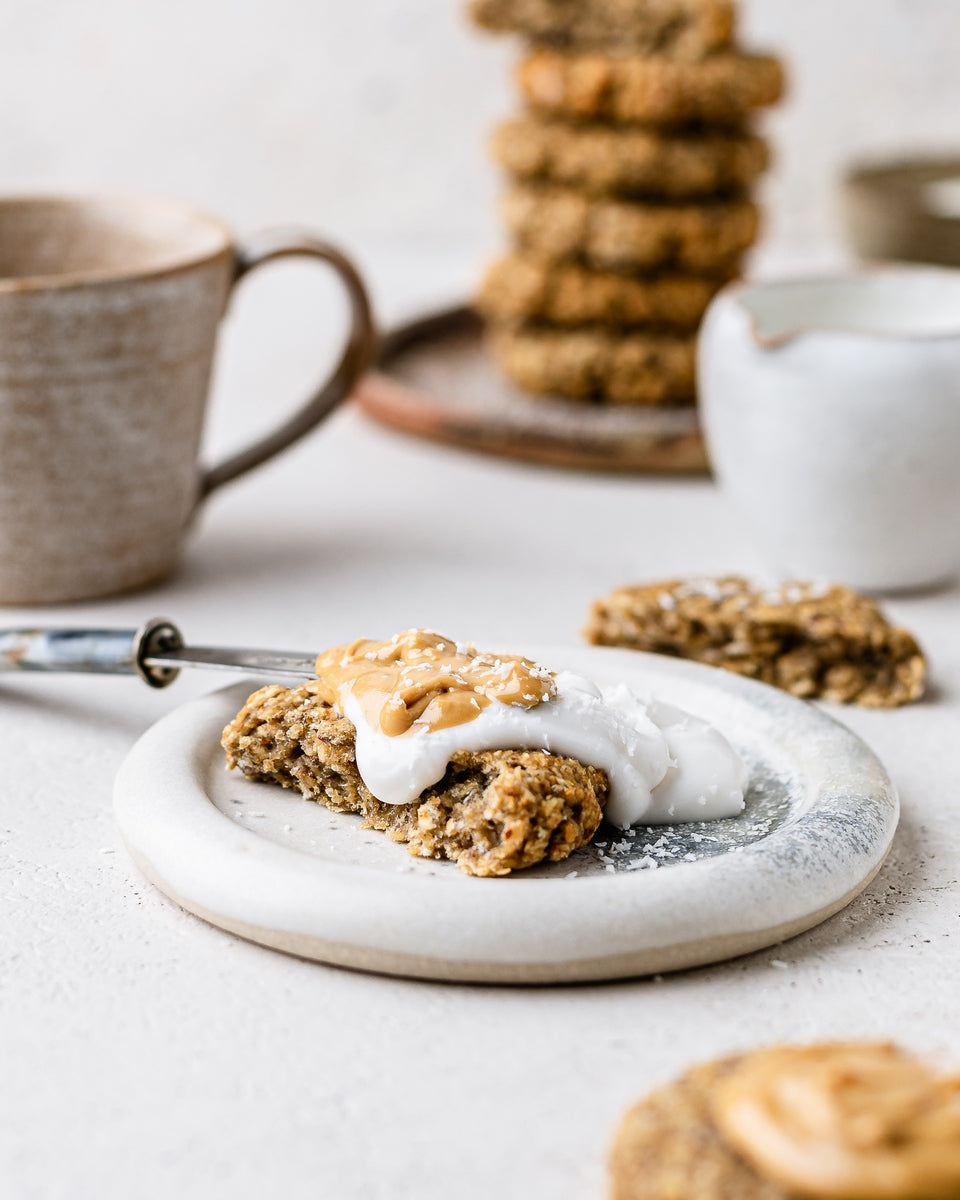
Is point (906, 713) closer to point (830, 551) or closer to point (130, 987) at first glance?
point (830, 551)

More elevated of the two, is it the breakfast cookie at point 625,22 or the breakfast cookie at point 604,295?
the breakfast cookie at point 625,22

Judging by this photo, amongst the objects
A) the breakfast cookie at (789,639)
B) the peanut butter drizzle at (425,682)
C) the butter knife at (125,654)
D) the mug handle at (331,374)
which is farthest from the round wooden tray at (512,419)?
the peanut butter drizzle at (425,682)

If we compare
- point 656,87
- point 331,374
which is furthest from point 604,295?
point 331,374

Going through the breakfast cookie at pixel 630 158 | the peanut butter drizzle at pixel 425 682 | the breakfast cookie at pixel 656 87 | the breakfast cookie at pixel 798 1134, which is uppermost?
the breakfast cookie at pixel 656 87

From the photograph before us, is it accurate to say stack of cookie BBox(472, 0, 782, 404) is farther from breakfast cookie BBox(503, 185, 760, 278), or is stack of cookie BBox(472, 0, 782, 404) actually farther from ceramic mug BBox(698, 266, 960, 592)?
ceramic mug BBox(698, 266, 960, 592)

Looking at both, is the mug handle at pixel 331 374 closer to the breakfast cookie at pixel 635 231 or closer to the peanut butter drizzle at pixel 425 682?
the breakfast cookie at pixel 635 231

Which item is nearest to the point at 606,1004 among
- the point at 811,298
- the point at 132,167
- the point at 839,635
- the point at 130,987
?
the point at 130,987

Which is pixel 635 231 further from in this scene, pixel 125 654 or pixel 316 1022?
pixel 316 1022
